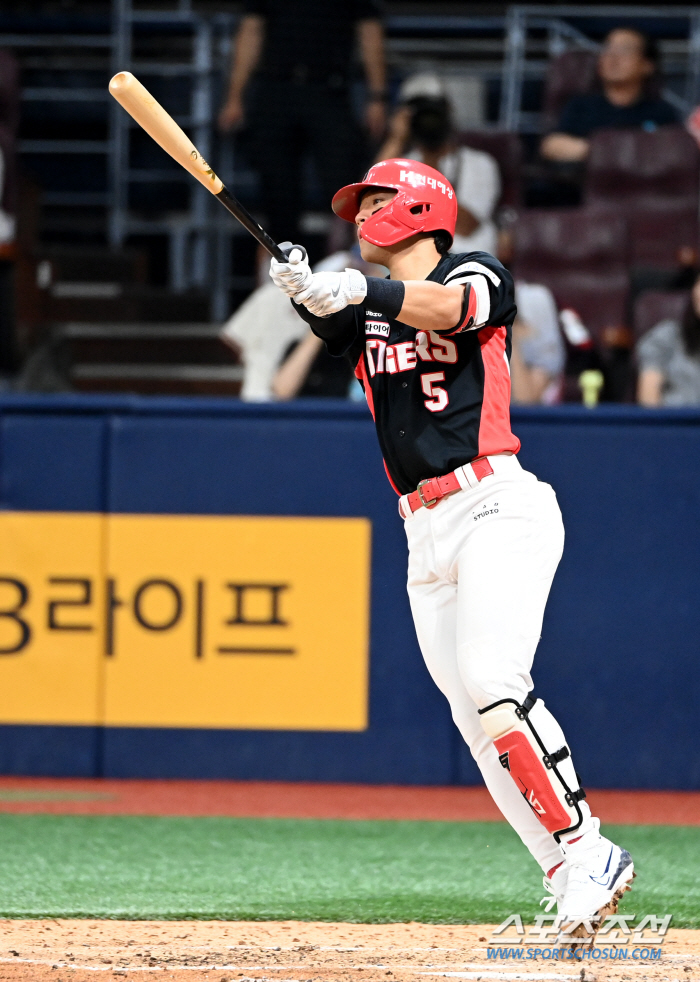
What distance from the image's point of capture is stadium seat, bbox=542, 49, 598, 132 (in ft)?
29.0

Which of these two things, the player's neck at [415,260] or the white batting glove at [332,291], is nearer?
the white batting glove at [332,291]

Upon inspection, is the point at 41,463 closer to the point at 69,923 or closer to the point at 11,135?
the point at 69,923

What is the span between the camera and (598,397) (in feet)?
22.1

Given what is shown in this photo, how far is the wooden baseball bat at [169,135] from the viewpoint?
9.88 ft

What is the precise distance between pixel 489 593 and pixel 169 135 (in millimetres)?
1307

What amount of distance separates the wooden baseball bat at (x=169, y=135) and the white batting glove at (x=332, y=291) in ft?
0.29

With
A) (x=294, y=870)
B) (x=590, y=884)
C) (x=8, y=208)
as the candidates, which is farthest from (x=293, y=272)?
(x=8, y=208)

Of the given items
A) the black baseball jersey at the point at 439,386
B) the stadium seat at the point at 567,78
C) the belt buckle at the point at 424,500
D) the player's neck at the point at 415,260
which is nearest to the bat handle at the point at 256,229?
the black baseball jersey at the point at 439,386

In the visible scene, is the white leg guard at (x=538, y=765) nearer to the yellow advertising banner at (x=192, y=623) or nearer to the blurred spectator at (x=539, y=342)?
the yellow advertising banner at (x=192, y=623)

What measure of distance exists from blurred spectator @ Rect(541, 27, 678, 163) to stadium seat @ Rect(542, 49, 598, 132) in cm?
35

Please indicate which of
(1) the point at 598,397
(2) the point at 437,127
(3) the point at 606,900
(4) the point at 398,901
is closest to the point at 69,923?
(4) the point at 398,901

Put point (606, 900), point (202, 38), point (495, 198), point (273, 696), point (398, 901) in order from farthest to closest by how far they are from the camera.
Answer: point (202, 38) → point (495, 198) → point (273, 696) → point (398, 901) → point (606, 900)

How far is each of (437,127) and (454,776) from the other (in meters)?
3.46

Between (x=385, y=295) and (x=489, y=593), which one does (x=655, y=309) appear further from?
(x=385, y=295)
